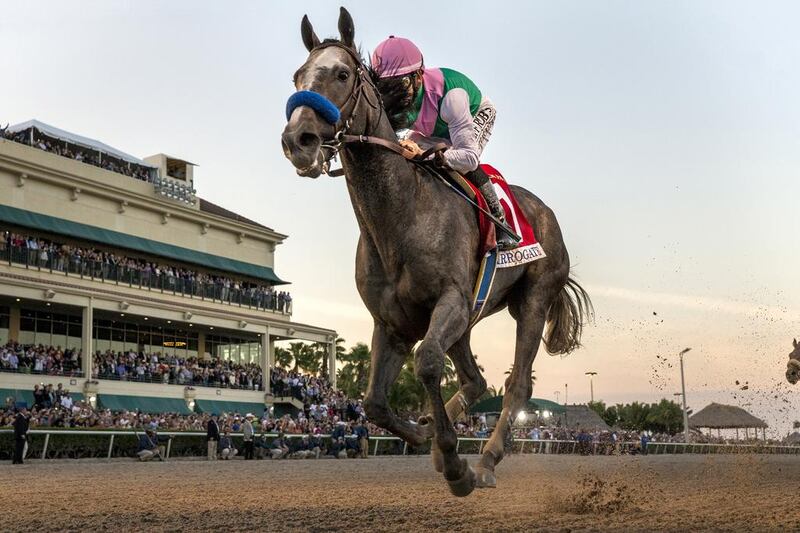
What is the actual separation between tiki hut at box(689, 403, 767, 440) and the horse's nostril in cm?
6141

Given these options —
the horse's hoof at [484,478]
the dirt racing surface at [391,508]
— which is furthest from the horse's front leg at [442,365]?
the dirt racing surface at [391,508]

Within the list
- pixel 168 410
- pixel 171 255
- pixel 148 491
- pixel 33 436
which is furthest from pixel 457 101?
pixel 171 255

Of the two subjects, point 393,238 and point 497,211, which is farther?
point 497,211

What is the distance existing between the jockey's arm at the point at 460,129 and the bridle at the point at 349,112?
18 centimetres

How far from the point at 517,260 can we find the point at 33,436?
59.9 feet

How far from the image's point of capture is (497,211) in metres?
6.27

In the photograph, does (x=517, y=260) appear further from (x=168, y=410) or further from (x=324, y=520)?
(x=168, y=410)

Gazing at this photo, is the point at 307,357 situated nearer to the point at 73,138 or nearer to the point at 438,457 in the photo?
the point at 73,138

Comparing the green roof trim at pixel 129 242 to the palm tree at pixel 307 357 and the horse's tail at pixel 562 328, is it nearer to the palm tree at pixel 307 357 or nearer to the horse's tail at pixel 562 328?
the palm tree at pixel 307 357

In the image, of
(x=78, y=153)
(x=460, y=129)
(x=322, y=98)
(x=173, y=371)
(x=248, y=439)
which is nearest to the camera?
(x=322, y=98)

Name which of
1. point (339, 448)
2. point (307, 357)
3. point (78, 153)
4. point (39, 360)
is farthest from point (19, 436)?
point (307, 357)

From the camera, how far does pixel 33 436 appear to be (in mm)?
21578

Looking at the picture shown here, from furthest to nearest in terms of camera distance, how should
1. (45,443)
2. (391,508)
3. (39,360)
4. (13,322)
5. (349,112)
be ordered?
1. (13,322)
2. (39,360)
3. (45,443)
4. (391,508)
5. (349,112)

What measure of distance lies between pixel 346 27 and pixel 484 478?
113 inches
